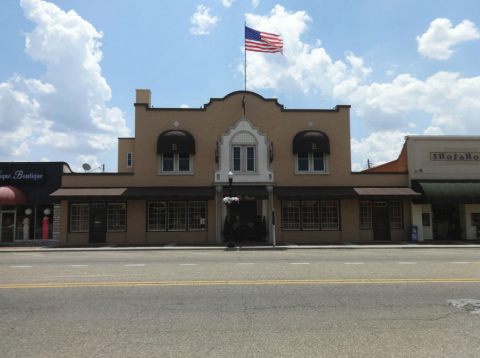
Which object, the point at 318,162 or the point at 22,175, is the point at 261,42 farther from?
the point at 22,175

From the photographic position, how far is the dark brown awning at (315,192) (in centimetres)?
2103

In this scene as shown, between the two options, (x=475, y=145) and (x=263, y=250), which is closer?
(x=263, y=250)

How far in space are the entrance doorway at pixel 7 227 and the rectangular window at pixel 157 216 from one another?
883cm

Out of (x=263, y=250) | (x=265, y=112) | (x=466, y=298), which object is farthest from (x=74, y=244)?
(x=466, y=298)

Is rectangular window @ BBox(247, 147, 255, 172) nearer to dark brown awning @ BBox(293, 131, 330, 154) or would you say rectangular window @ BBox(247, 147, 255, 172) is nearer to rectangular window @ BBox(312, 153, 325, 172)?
dark brown awning @ BBox(293, 131, 330, 154)

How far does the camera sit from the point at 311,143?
2197cm

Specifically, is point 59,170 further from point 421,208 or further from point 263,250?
point 421,208

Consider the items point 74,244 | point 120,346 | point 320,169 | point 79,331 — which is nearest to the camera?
point 120,346

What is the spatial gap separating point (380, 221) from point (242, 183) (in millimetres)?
9242

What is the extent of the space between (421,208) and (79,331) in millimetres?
22169

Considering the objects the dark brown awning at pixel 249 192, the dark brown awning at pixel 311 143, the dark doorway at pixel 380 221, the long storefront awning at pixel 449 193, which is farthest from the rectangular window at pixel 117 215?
the long storefront awning at pixel 449 193

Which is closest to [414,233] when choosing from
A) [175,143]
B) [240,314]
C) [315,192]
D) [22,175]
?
[315,192]

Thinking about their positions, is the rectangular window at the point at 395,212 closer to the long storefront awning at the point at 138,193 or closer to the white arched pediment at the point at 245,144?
the white arched pediment at the point at 245,144

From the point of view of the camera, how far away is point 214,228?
71.5 feet
